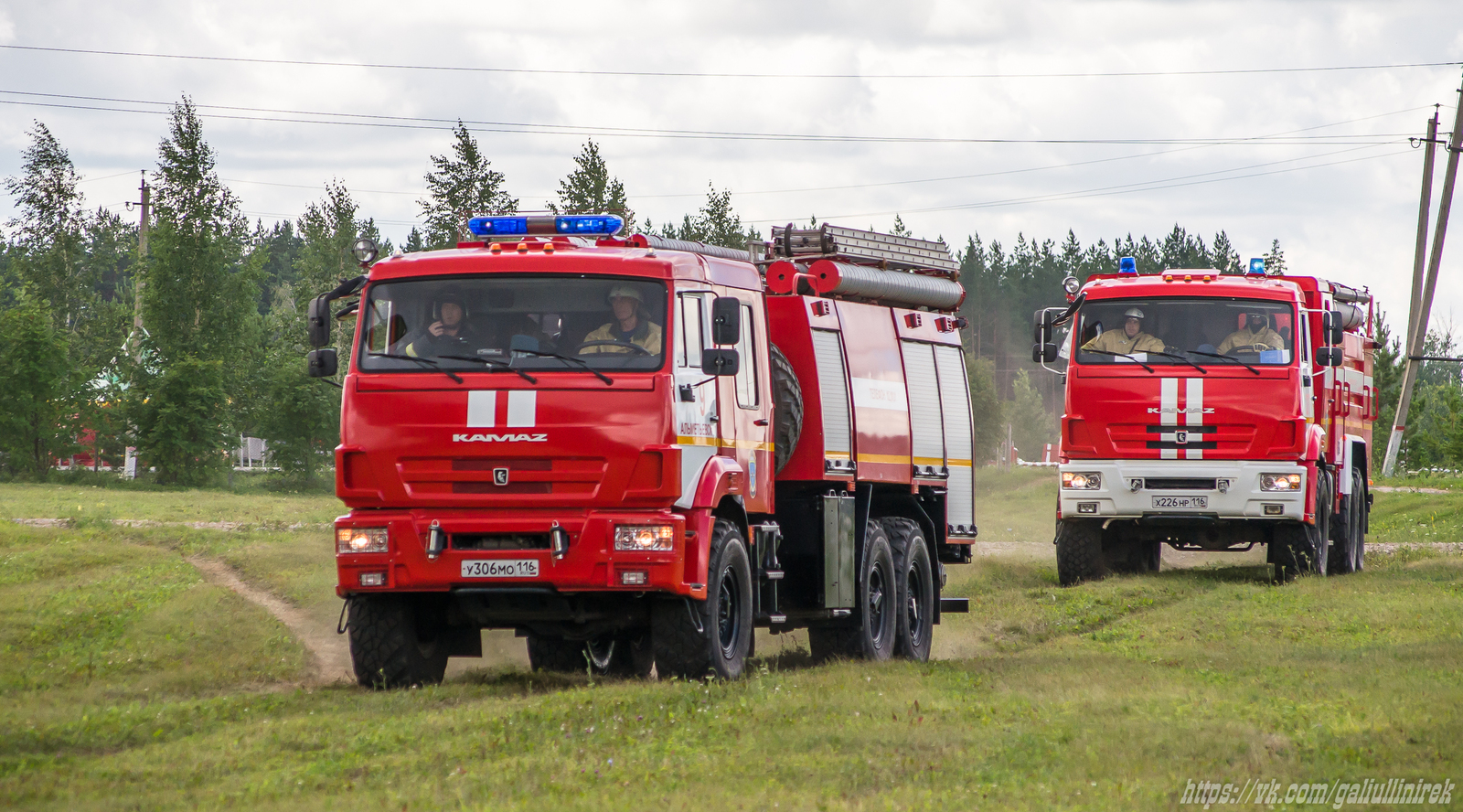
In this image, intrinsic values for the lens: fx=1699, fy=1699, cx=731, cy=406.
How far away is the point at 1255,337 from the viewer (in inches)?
746

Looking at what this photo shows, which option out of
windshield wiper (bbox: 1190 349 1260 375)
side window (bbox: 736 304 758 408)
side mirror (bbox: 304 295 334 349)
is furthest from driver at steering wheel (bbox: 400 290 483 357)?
windshield wiper (bbox: 1190 349 1260 375)

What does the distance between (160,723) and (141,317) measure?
40418mm

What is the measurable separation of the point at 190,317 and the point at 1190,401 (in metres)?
34.5

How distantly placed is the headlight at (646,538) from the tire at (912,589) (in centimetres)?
467

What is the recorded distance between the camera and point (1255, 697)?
10148mm

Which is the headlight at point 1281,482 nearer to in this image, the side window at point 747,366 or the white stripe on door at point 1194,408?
the white stripe on door at point 1194,408

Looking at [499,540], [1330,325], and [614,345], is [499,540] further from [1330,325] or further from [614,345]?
[1330,325]

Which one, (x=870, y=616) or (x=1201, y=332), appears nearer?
(x=870, y=616)

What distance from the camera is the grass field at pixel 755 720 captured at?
24.2ft

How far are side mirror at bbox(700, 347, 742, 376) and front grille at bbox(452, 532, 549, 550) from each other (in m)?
1.53

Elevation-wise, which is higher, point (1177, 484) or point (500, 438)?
point (500, 438)

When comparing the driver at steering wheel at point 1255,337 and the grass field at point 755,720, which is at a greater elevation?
the driver at steering wheel at point 1255,337

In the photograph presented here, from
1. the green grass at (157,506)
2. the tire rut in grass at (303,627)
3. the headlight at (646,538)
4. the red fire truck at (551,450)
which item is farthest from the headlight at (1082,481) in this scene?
the green grass at (157,506)

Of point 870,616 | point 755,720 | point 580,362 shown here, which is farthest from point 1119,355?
point 755,720
